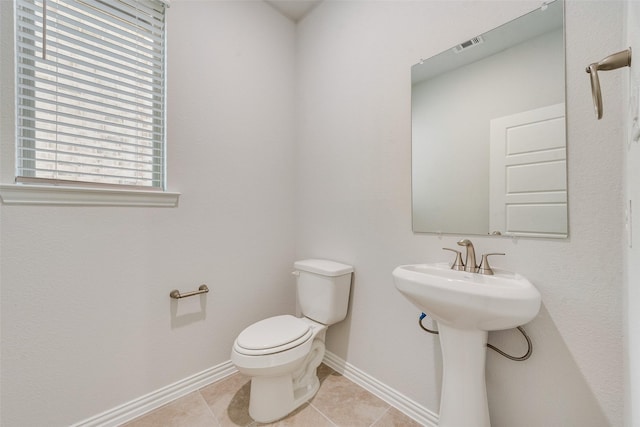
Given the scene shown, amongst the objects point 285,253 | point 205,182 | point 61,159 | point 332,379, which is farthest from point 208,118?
point 332,379

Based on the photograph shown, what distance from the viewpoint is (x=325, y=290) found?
5.22 ft

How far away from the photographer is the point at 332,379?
5.44 feet

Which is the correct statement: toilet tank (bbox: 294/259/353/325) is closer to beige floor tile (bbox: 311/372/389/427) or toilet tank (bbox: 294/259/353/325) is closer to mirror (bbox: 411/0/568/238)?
beige floor tile (bbox: 311/372/389/427)

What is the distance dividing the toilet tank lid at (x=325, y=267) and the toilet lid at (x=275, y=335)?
1.00 ft

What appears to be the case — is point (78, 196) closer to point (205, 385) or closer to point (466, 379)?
point (205, 385)

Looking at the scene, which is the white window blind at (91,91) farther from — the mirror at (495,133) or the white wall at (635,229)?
the white wall at (635,229)

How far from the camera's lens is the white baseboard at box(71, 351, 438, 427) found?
1290 millimetres

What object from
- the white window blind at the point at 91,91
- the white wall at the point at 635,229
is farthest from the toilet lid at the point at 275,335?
the white wall at the point at 635,229

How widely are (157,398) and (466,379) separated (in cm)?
152

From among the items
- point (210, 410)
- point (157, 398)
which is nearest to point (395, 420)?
point (210, 410)

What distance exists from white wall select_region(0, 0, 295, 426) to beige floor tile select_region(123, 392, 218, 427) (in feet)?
0.42

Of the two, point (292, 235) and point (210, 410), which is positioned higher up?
point (292, 235)

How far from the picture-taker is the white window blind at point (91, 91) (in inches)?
45.1

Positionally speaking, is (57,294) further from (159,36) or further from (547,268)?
(547,268)
